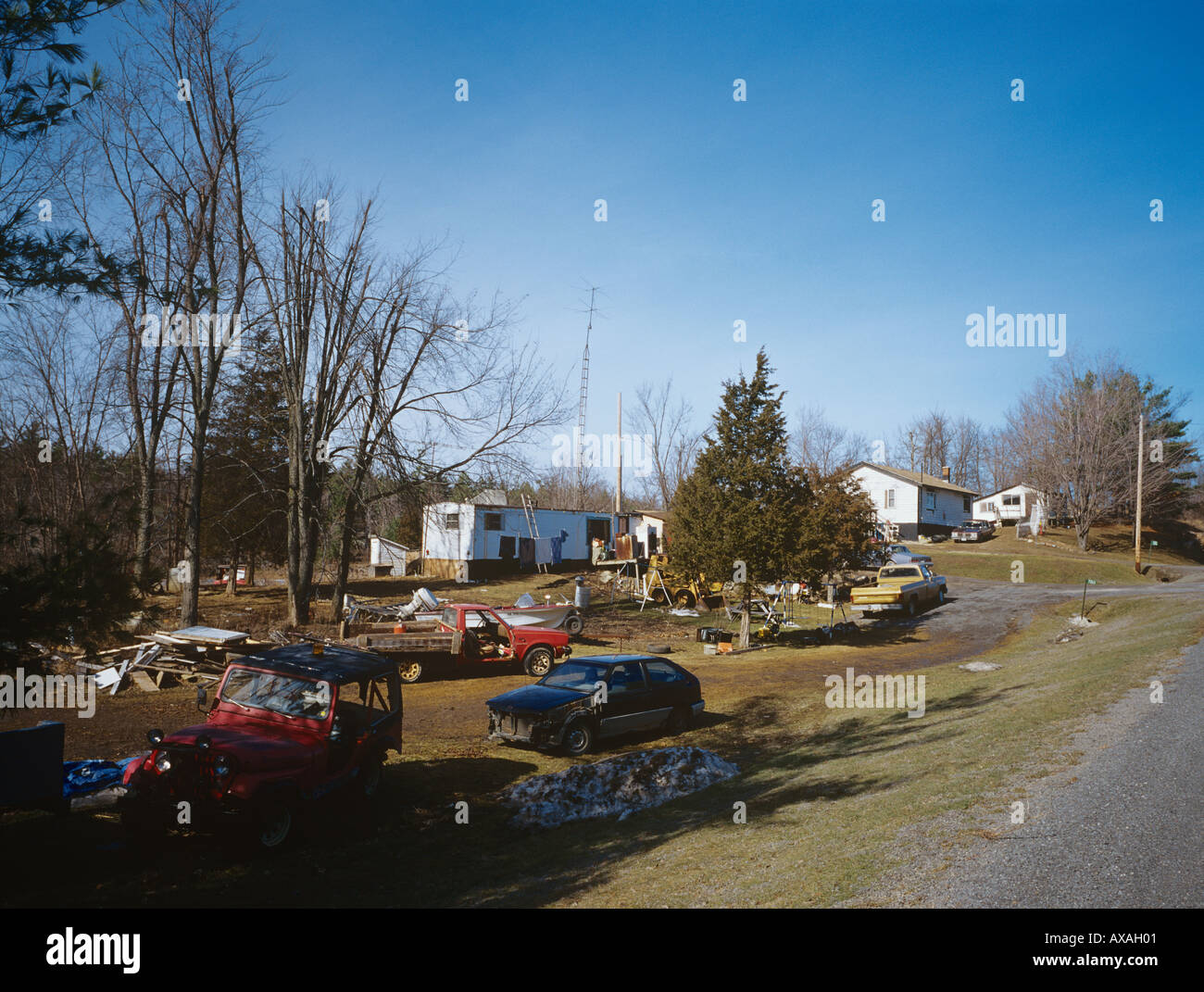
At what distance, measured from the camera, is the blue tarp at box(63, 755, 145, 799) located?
8.30 meters

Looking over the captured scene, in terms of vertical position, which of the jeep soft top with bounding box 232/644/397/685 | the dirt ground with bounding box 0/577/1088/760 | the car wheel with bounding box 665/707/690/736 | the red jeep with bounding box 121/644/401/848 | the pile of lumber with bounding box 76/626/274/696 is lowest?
the dirt ground with bounding box 0/577/1088/760

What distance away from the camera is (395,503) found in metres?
25.4

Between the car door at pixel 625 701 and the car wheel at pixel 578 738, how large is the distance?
10.6 inches

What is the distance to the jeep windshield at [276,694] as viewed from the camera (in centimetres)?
808

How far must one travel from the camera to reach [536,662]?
18.3 metres

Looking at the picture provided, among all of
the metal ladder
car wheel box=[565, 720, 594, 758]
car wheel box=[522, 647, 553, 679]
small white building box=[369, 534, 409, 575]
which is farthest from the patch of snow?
small white building box=[369, 534, 409, 575]

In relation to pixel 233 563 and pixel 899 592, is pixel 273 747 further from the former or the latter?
pixel 233 563

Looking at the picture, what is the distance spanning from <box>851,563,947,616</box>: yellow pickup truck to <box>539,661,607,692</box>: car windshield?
63.3 feet

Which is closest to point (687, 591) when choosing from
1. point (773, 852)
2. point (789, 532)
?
point (789, 532)

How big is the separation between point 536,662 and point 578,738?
6.89 meters

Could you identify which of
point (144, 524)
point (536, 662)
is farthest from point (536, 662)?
point (144, 524)

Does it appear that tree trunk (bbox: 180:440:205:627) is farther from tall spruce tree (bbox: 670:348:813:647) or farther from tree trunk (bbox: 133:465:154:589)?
tall spruce tree (bbox: 670:348:813:647)
